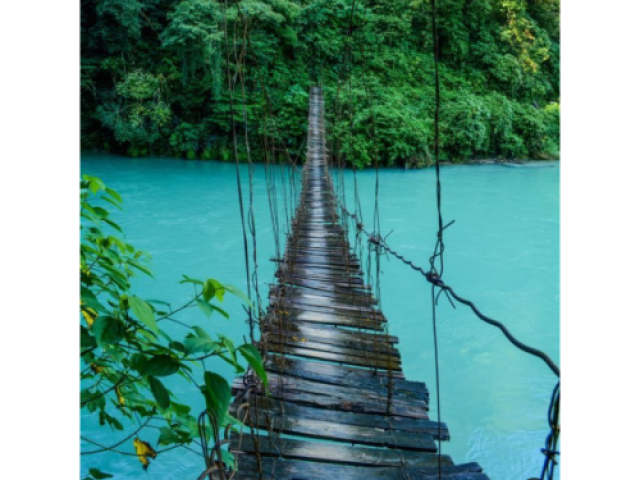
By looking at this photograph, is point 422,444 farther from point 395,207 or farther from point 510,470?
point 395,207

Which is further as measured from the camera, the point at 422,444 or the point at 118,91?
the point at 118,91

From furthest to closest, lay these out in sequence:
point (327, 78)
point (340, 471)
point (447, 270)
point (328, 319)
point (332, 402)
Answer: point (327, 78)
point (447, 270)
point (328, 319)
point (332, 402)
point (340, 471)

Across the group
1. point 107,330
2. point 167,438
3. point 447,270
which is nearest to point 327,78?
point 447,270

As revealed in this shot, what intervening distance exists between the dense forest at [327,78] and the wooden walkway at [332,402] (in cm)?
677

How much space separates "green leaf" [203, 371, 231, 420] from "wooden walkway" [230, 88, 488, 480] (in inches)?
4.8

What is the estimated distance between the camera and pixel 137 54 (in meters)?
10.2

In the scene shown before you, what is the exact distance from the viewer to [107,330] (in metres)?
0.57

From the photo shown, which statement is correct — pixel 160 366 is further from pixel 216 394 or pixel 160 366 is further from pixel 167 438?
pixel 167 438

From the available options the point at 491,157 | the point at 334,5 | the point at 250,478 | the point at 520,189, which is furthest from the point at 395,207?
the point at 250,478

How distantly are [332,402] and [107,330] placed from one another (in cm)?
97

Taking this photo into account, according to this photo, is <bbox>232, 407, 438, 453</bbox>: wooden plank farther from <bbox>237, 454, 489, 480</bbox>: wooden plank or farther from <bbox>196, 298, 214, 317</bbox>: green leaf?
<bbox>196, 298, 214, 317</bbox>: green leaf

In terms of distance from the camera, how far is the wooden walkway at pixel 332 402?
1.13 m
